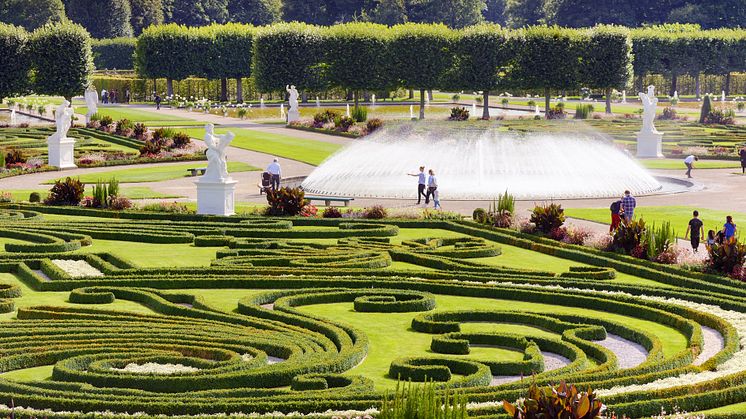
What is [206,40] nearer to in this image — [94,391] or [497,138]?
[497,138]

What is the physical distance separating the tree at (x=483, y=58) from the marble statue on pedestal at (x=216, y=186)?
5516 cm

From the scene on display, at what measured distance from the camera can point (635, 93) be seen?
12488cm

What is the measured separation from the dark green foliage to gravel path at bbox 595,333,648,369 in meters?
118

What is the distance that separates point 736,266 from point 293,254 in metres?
9.55

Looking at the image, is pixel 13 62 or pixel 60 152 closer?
pixel 60 152

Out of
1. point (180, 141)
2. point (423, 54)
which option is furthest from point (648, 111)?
point (423, 54)

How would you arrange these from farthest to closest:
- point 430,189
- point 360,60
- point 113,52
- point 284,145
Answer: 1. point 113,52
2. point 360,60
3. point 284,145
4. point 430,189

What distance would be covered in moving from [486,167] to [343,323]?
93.5ft

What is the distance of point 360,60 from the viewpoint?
96.4 meters

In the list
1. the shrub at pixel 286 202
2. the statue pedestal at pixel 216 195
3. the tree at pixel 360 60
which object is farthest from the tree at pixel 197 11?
the shrub at pixel 286 202

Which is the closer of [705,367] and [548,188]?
[705,367]

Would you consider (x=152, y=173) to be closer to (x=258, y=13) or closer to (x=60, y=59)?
(x=60, y=59)

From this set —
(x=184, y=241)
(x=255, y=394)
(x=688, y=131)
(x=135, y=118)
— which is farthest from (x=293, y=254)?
(x=135, y=118)

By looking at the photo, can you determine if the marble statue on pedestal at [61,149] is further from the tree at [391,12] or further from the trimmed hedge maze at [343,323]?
the tree at [391,12]
